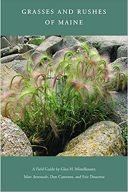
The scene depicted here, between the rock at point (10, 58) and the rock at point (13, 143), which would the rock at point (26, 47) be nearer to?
the rock at point (10, 58)

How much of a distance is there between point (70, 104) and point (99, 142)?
1.97 ft

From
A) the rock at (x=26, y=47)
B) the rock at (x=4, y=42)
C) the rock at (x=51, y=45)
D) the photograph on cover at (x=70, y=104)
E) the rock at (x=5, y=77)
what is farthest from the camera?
the rock at (x=4, y=42)

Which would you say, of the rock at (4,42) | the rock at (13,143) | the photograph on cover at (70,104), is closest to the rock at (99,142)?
the photograph on cover at (70,104)

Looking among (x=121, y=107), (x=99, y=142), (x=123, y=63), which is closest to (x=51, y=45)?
(x=123, y=63)

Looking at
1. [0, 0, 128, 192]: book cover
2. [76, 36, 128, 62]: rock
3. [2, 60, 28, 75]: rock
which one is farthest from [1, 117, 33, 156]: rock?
[76, 36, 128, 62]: rock

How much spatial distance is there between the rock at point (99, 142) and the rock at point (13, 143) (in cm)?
40

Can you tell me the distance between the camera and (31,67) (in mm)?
5484

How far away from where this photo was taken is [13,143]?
4555mm

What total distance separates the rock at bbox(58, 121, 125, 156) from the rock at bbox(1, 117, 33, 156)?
1.32ft

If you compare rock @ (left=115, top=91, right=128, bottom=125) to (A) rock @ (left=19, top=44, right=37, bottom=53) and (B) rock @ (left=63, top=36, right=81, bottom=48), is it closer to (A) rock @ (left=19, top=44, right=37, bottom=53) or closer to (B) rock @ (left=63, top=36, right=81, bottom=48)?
(B) rock @ (left=63, top=36, right=81, bottom=48)

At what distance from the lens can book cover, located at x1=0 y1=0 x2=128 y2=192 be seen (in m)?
4.69

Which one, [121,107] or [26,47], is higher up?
[26,47]

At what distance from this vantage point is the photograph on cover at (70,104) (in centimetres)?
495

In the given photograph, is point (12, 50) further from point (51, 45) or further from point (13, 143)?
point (13, 143)
